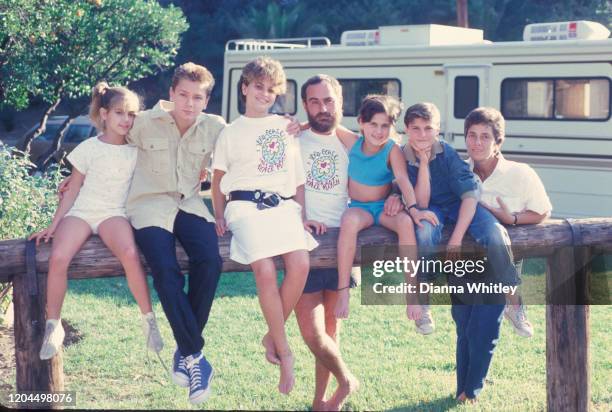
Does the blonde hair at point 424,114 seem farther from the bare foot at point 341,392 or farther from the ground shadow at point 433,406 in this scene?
the ground shadow at point 433,406

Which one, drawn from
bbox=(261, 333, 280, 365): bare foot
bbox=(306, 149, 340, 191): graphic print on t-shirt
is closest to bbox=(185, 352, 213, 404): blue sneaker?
bbox=(261, 333, 280, 365): bare foot

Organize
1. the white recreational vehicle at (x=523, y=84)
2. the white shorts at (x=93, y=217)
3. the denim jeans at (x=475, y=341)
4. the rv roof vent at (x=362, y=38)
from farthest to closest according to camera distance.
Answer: the rv roof vent at (x=362, y=38), the white recreational vehicle at (x=523, y=84), the denim jeans at (x=475, y=341), the white shorts at (x=93, y=217)

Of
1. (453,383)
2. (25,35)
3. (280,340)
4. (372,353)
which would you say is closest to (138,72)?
(25,35)

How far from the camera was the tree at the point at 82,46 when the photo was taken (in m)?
10.8

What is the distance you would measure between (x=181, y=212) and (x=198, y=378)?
84 centimetres

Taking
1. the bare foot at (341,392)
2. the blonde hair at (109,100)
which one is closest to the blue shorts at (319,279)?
the bare foot at (341,392)

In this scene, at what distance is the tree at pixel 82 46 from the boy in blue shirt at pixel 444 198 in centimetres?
679

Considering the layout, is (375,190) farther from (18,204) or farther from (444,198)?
(18,204)

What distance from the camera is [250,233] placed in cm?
446

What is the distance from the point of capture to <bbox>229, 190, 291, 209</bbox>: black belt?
4.53m

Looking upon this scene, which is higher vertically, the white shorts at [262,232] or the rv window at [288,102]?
the rv window at [288,102]

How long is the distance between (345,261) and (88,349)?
2.92m

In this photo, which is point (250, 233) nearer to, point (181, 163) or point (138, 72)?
point (181, 163)

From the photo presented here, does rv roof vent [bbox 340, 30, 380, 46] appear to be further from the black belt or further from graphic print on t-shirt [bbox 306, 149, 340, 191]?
the black belt
